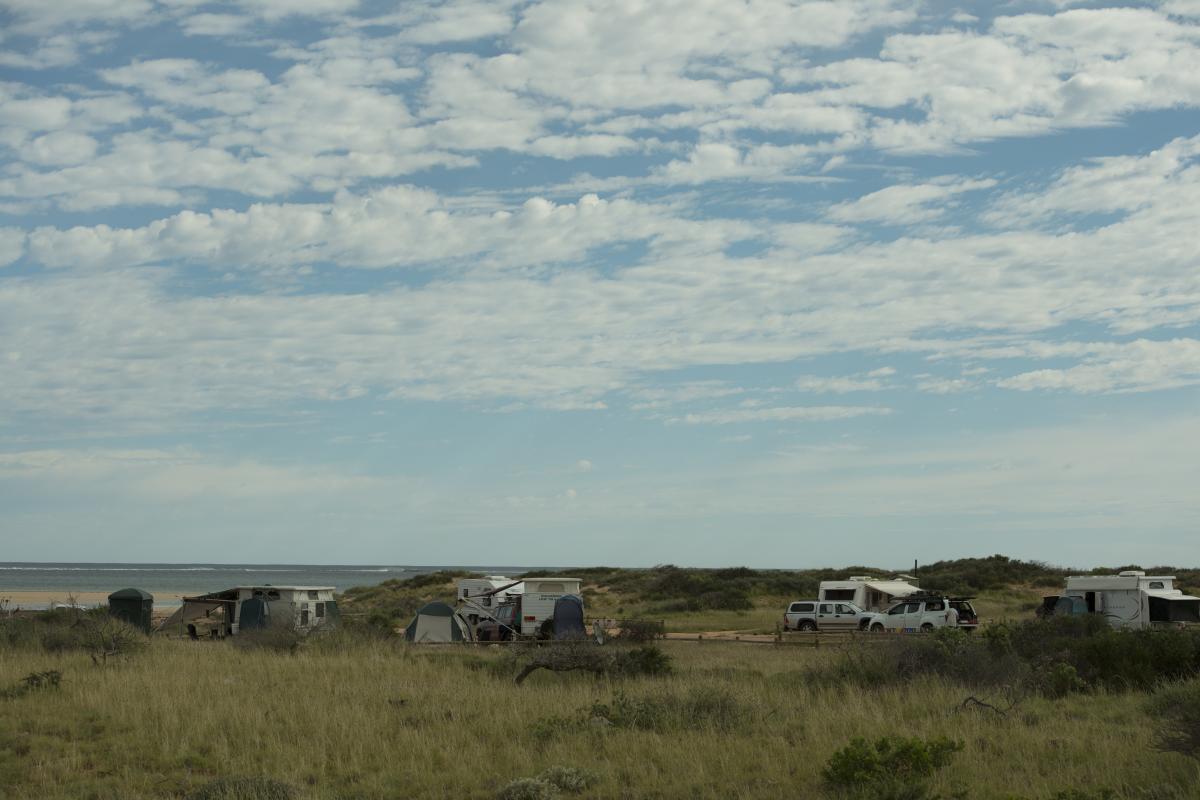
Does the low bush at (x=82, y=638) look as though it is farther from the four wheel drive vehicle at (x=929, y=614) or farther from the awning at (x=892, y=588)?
the awning at (x=892, y=588)

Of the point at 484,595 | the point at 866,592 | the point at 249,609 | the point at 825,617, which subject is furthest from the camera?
the point at 866,592

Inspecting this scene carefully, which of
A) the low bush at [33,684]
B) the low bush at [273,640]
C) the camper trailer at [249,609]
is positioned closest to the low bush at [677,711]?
the low bush at [33,684]

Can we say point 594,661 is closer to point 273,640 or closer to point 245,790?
point 245,790

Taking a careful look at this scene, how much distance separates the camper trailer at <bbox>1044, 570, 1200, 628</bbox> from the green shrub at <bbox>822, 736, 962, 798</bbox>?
77.7ft

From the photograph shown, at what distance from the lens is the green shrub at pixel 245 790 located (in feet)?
34.1

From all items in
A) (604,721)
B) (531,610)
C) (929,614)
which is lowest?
(929,614)

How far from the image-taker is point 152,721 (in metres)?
14.4

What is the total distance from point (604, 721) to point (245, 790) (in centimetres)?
471

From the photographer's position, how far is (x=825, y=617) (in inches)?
1489

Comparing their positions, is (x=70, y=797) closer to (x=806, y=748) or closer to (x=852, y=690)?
(x=806, y=748)

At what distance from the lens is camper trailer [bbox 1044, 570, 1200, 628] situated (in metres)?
32.6

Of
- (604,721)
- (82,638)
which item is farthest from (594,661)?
(82,638)

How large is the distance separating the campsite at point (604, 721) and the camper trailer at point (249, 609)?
984 cm

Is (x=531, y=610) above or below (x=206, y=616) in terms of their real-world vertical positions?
above
